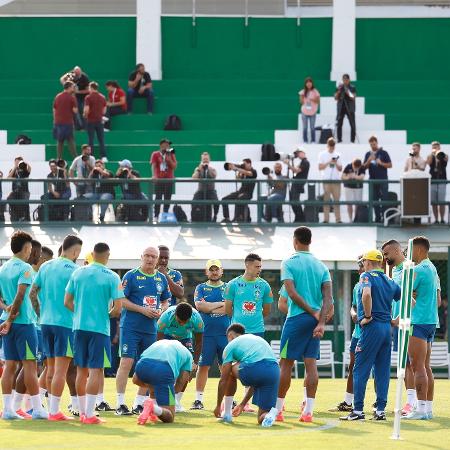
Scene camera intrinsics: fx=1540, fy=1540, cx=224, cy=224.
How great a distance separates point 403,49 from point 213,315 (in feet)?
71.4

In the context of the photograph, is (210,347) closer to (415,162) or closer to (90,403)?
(90,403)

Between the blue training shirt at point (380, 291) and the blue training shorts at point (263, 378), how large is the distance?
142 cm

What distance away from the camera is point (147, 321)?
18.2 metres

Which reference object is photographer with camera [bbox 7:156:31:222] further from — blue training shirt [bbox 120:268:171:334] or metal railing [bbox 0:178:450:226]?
blue training shirt [bbox 120:268:171:334]

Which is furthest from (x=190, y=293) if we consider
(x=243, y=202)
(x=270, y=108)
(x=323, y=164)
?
(x=270, y=108)

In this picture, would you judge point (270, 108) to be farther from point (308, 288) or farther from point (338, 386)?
point (308, 288)

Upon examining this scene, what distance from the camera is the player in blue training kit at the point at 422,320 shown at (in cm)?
1692

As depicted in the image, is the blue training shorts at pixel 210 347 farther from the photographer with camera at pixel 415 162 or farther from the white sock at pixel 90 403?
the photographer with camera at pixel 415 162

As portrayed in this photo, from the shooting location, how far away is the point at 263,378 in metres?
15.7

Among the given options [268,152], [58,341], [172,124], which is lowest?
[58,341]

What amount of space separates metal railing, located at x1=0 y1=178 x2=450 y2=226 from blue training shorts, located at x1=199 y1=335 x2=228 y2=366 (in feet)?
34.2

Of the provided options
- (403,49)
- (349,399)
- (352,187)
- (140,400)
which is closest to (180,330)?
(140,400)

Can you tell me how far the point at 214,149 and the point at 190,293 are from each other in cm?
651

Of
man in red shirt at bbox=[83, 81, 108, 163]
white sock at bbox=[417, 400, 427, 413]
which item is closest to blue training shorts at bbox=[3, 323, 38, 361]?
white sock at bbox=[417, 400, 427, 413]
